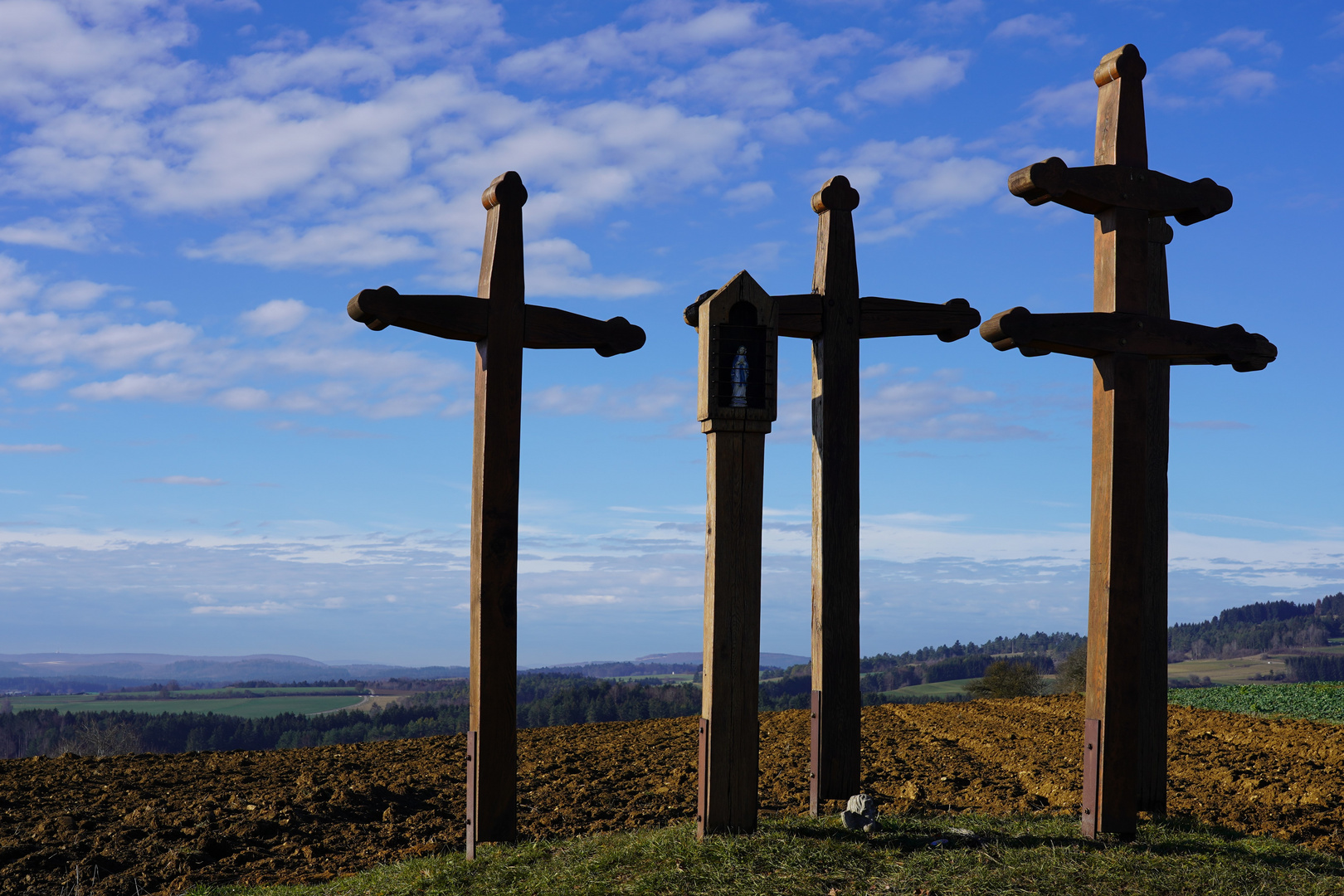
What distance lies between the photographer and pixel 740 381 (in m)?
6.38

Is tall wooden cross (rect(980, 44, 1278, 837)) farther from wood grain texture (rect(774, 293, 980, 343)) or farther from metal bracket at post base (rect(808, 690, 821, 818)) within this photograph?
metal bracket at post base (rect(808, 690, 821, 818))

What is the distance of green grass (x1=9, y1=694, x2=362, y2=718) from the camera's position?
60188 millimetres

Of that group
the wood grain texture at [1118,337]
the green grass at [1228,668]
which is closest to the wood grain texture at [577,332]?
the wood grain texture at [1118,337]

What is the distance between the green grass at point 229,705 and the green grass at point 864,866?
56296 mm

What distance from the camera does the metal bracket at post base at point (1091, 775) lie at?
6562mm

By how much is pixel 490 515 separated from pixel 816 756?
9.95ft

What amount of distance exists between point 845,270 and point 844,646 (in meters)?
2.91

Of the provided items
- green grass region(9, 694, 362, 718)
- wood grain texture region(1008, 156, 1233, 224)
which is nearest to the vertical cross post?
wood grain texture region(1008, 156, 1233, 224)

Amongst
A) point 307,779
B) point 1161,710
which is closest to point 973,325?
point 1161,710

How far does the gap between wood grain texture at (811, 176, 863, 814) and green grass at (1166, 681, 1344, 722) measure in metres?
13.9

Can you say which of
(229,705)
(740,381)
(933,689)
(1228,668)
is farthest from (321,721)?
(1228,668)

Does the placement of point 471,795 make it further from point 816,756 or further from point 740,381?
point 740,381

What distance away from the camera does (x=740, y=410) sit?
6293 mm

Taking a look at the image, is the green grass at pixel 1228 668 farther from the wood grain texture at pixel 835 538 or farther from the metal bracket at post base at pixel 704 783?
the metal bracket at post base at pixel 704 783
